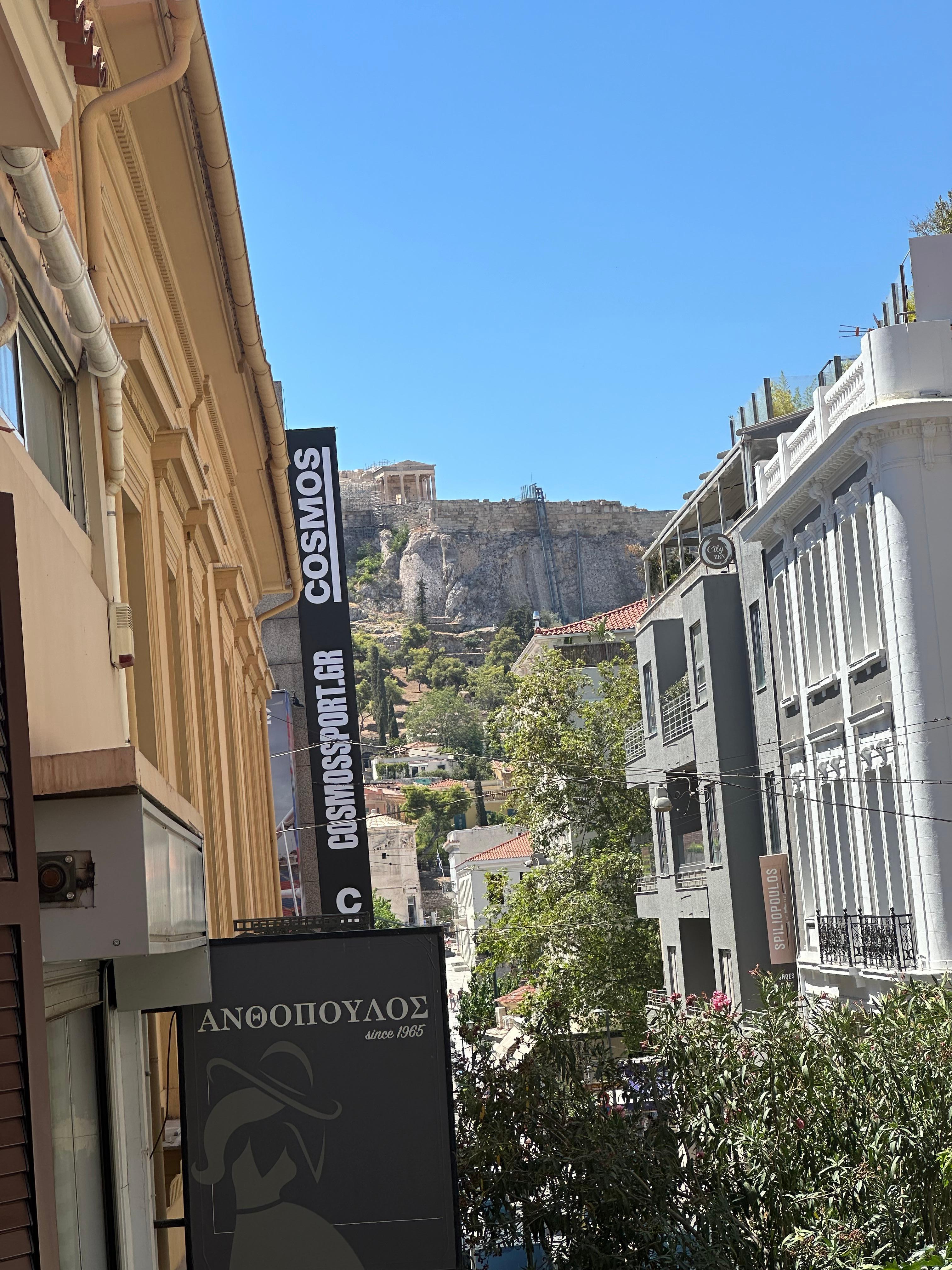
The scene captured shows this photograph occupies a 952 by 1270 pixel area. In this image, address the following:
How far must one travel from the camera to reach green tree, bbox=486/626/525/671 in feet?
525

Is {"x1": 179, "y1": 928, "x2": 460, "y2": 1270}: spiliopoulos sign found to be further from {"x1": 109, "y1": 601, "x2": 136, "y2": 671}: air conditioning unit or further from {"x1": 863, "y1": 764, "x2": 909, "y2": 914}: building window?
{"x1": 863, "y1": 764, "x2": 909, "y2": 914}: building window

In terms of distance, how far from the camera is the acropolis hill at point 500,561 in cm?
17300

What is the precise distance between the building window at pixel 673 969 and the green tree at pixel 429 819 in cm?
9923

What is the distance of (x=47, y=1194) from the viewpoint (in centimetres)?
229

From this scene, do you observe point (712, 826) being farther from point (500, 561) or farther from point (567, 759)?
point (500, 561)

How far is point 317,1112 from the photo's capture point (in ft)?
17.7

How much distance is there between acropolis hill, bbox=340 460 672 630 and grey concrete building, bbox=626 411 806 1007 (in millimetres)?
140839

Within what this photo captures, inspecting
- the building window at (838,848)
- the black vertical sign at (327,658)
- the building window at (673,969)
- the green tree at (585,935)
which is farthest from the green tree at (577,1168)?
the green tree at (585,935)

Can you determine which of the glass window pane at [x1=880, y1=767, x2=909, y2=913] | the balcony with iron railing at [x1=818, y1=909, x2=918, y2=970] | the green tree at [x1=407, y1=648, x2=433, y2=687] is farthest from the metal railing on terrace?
the green tree at [x1=407, y1=648, x2=433, y2=687]

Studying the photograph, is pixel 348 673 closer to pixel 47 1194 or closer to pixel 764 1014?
pixel 764 1014

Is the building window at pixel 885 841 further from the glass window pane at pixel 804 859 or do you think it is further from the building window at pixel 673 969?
the building window at pixel 673 969

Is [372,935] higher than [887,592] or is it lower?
lower

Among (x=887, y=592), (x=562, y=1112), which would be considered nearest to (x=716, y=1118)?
(x=562, y=1112)

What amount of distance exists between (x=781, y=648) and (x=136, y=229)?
1759 centimetres
